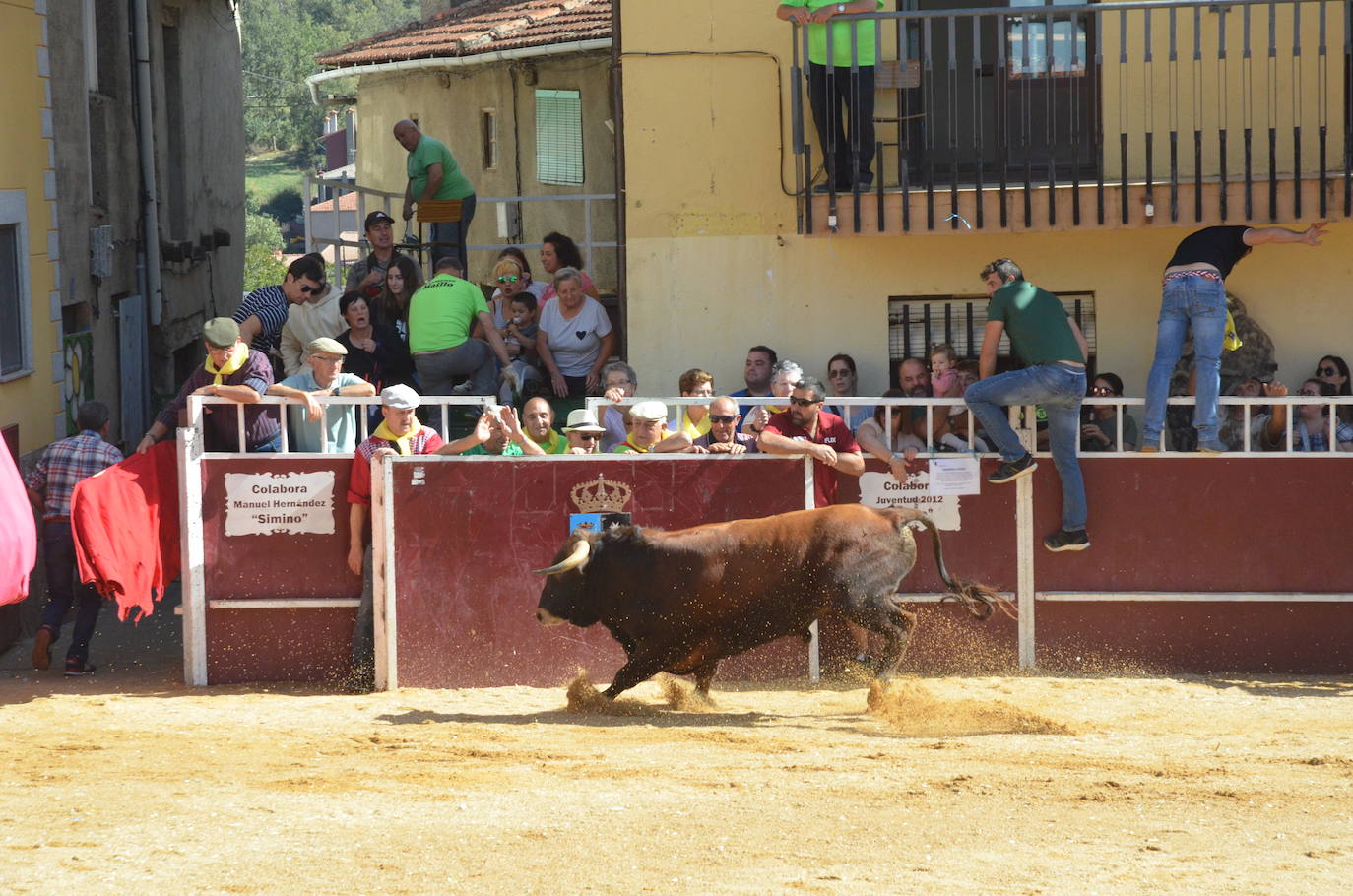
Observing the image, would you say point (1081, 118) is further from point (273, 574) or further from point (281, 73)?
point (281, 73)

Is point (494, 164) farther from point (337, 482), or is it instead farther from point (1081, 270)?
point (337, 482)

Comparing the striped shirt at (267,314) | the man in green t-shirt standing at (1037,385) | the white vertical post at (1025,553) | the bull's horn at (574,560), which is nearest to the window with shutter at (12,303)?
the striped shirt at (267,314)

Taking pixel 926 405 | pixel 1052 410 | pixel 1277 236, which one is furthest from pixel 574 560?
pixel 1277 236

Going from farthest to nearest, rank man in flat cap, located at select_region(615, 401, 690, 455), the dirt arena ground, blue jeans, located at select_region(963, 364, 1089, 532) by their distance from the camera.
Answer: man in flat cap, located at select_region(615, 401, 690, 455), blue jeans, located at select_region(963, 364, 1089, 532), the dirt arena ground

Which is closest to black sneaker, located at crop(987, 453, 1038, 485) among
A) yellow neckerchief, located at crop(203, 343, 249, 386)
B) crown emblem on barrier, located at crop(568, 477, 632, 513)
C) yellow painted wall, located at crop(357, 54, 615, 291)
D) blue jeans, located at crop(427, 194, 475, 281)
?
crown emblem on barrier, located at crop(568, 477, 632, 513)

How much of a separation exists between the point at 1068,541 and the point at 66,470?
647 cm

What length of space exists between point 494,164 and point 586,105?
2.04 m

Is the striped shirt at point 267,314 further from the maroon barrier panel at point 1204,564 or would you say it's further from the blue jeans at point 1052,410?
the maroon barrier panel at point 1204,564

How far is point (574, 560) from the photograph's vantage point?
380 inches

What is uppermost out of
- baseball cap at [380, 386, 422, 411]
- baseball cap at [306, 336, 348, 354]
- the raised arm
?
the raised arm

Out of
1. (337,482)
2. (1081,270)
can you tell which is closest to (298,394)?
(337,482)

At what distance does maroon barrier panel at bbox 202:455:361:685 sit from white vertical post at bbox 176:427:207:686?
0.13 ft

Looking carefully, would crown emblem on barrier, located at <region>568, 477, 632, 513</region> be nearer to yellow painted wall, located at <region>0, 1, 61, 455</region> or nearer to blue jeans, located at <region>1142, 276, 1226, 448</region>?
blue jeans, located at <region>1142, 276, 1226, 448</region>

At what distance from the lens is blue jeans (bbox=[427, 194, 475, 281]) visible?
16.1m
